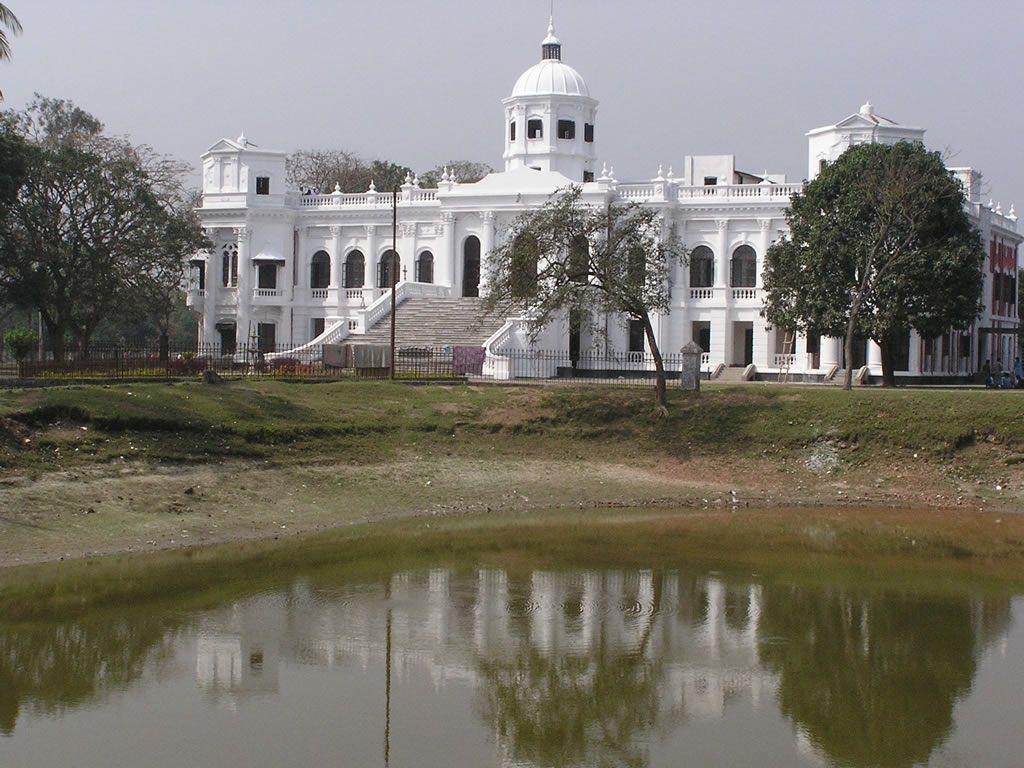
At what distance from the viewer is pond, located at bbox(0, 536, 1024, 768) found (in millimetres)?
13500

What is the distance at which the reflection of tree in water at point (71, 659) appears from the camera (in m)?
14.7

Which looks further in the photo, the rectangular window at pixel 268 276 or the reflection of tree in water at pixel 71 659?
the rectangular window at pixel 268 276

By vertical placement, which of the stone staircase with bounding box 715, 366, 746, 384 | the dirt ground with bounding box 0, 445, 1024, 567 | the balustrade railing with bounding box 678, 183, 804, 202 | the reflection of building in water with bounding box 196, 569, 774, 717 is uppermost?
the balustrade railing with bounding box 678, 183, 804, 202

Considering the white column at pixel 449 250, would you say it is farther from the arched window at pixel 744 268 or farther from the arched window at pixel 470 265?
the arched window at pixel 744 268

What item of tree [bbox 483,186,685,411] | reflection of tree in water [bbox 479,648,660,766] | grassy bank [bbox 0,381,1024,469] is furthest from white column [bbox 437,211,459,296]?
reflection of tree in water [bbox 479,648,660,766]

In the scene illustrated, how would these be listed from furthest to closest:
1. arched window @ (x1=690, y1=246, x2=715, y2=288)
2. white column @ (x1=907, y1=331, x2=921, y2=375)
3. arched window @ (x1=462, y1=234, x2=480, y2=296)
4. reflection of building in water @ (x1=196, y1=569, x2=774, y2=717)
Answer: arched window @ (x1=462, y1=234, x2=480, y2=296)
arched window @ (x1=690, y1=246, x2=715, y2=288)
white column @ (x1=907, y1=331, x2=921, y2=375)
reflection of building in water @ (x1=196, y1=569, x2=774, y2=717)

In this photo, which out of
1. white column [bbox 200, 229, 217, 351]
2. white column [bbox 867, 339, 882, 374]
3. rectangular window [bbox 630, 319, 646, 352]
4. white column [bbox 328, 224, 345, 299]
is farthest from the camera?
white column [bbox 200, 229, 217, 351]

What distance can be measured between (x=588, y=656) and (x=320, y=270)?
4934 centimetres

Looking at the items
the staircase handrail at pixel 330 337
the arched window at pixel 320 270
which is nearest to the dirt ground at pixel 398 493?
the staircase handrail at pixel 330 337

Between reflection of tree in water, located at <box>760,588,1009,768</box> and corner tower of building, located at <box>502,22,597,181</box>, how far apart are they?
4492 centimetres

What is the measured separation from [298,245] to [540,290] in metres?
29.4

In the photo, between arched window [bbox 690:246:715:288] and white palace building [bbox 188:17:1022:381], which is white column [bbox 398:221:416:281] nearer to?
white palace building [bbox 188:17:1022:381]

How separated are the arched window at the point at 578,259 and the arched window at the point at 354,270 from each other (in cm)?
2799

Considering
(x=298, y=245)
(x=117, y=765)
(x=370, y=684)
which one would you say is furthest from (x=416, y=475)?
(x=298, y=245)
